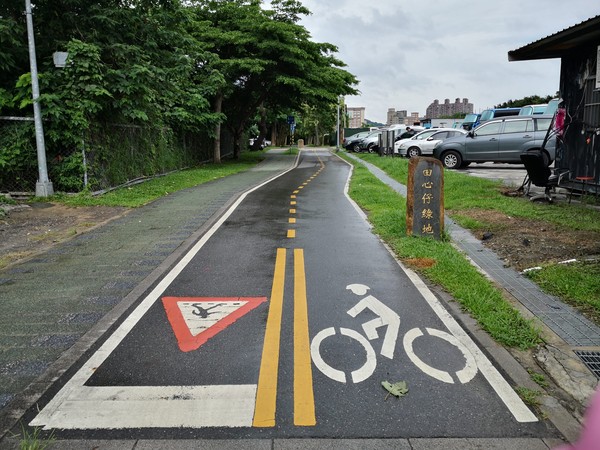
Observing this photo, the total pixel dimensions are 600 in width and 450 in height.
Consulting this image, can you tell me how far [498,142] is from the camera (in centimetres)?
1941

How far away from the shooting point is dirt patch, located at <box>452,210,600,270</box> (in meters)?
7.00

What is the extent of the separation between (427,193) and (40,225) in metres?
7.45

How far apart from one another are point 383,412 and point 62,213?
32.8 ft

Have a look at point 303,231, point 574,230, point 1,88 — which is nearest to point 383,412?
point 303,231

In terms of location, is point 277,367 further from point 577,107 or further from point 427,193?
point 577,107

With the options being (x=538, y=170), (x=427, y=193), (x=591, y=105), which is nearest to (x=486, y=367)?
(x=427, y=193)

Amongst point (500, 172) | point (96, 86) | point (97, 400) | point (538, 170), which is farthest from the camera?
point (500, 172)

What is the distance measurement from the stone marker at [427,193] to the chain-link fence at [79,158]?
9034 millimetres

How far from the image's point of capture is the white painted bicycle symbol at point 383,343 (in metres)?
3.75

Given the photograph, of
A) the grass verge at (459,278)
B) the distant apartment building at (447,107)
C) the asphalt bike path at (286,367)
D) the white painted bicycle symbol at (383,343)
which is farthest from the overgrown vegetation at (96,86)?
the distant apartment building at (447,107)

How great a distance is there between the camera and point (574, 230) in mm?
8523

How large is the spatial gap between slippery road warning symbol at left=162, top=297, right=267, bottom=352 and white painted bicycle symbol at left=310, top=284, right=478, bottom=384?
956 millimetres

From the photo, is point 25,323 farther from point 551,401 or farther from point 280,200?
point 280,200

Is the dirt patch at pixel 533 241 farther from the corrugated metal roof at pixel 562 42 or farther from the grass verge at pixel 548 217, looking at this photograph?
the corrugated metal roof at pixel 562 42
